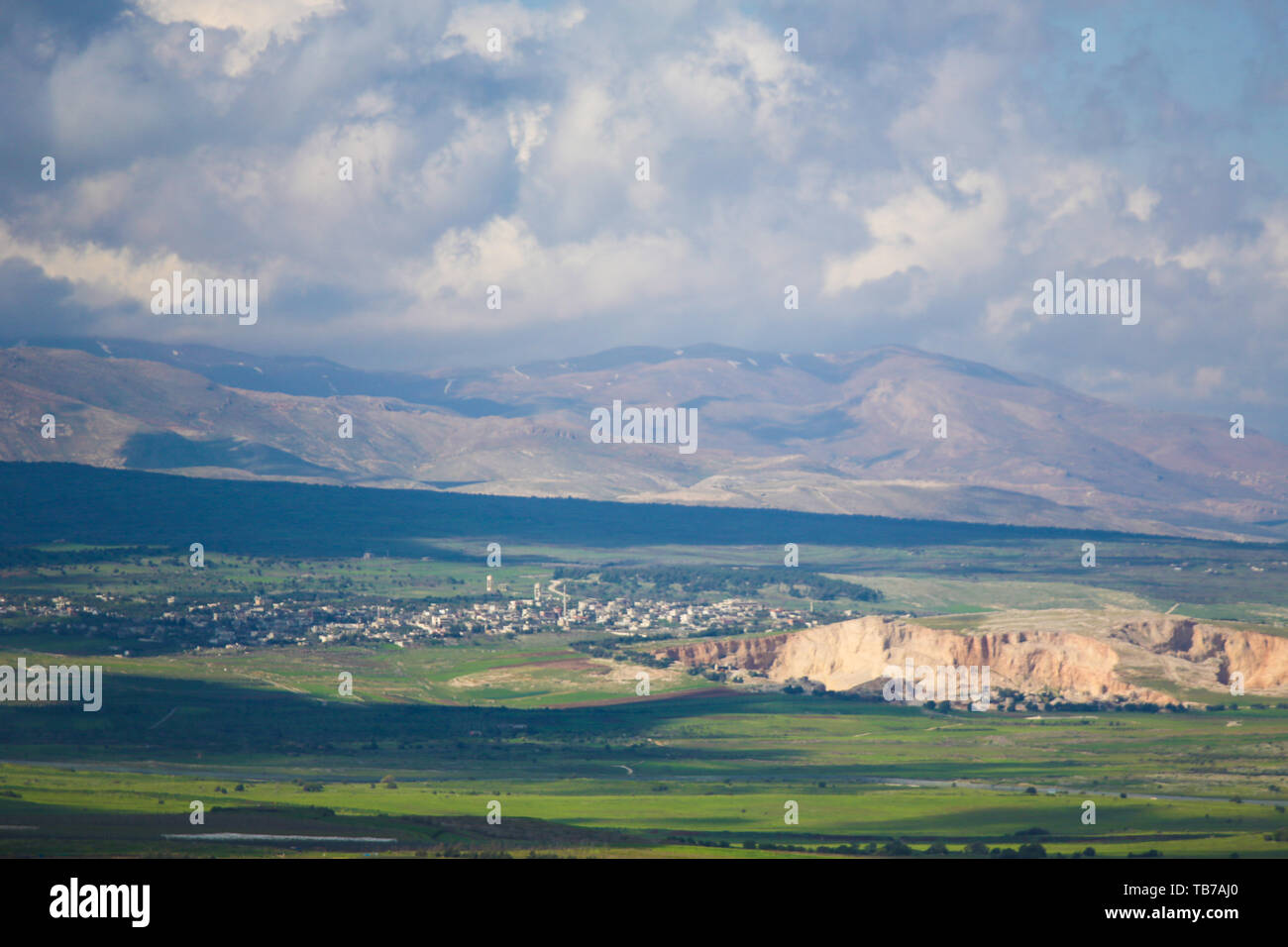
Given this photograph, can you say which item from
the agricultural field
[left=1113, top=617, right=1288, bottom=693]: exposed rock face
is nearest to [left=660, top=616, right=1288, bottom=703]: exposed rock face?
[left=1113, top=617, right=1288, bottom=693]: exposed rock face

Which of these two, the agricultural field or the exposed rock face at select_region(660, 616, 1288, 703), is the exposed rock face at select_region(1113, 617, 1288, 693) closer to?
the exposed rock face at select_region(660, 616, 1288, 703)

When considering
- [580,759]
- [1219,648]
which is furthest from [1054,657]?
[580,759]

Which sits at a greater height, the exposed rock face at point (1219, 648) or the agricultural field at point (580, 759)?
the exposed rock face at point (1219, 648)

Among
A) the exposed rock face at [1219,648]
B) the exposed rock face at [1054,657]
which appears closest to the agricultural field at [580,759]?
the exposed rock face at [1219,648]

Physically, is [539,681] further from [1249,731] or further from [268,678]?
[1249,731]

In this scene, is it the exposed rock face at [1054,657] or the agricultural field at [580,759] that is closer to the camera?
the agricultural field at [580,759]

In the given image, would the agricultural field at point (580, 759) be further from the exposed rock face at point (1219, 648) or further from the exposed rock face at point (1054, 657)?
the exposed rock face at point (1054, 657)

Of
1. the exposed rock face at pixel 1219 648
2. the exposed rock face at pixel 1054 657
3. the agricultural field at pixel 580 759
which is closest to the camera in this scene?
the agricultural field at pixel 580 759

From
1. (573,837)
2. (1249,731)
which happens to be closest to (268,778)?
(573,837)
